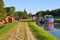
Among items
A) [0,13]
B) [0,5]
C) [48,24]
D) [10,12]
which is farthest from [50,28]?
[10,12]

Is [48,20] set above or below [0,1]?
below

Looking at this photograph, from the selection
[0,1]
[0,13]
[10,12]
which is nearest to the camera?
[0,13]

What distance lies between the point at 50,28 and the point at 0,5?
21.4m

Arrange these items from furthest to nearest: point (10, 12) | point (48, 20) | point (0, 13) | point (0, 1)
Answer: point (10, 12) → point (0, 1) → point (0, 13) → point (48, 20)

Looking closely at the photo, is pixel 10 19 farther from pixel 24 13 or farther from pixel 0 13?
pixel 24 13

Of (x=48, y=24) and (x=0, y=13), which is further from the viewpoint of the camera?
(x=0, y=13)

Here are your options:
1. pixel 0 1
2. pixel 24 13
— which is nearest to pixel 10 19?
pixel 0 1

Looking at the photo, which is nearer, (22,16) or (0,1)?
(0,1)

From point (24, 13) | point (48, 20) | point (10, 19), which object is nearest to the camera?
point (48, 20)

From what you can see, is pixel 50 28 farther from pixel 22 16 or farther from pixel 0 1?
pixel 22 16

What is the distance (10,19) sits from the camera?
112 m

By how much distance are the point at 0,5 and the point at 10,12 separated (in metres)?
97.1

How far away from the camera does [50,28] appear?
3331 centimetres

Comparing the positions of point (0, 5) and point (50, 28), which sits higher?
point (0, 5)
